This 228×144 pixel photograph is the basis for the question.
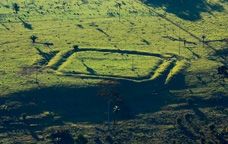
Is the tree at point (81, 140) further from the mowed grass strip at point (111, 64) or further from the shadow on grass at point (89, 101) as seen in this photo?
the mowed grass strip at point (111, 64)

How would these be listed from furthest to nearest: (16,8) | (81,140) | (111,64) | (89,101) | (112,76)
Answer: (16,8) < (111,64) < (112,76) < (89,101) < (81,140)

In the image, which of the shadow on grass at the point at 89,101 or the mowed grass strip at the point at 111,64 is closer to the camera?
the shadow on grass at the point at 89,101

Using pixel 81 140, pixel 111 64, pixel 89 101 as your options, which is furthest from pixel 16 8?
pixel 81 140

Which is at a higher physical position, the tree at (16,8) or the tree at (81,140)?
the tree at (16,8)

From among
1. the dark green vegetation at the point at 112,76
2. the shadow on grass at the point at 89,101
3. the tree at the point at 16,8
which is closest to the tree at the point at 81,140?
the dark green vegetation at the point at 112,76

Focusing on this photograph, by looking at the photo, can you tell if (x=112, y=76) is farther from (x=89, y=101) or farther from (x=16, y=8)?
(x=16, y=8)

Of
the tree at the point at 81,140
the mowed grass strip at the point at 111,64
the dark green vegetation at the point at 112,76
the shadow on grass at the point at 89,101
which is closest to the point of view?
the tree at the point at 81,140

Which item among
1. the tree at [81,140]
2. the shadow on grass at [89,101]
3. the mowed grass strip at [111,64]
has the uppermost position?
the mowed grass strip at [111,64]

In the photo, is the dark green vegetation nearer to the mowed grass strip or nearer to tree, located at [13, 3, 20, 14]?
the mowed grass strip
